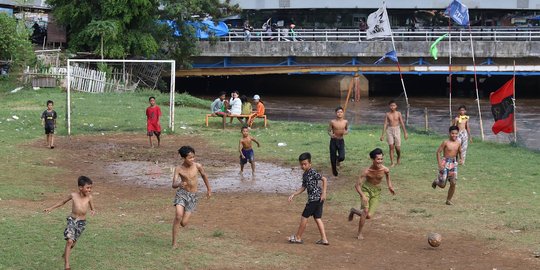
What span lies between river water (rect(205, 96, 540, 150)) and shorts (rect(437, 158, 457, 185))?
13.3 meters

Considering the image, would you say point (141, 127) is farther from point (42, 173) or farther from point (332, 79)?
point (332, 79)

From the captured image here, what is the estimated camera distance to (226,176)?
19031 millimetres

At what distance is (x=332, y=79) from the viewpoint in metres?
47.3

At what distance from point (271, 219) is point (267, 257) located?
2660 mm

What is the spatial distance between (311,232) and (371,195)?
1064 millimetres

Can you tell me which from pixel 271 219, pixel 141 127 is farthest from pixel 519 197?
pixel 141 127

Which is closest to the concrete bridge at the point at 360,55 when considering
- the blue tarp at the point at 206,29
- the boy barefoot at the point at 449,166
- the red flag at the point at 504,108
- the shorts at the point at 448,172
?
the blue tarp at the point at 206,29

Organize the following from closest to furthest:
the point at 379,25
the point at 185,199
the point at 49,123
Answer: the point at 185,199
the point at 49,123
the point at 379,25

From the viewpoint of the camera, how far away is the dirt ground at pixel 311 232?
11.9 metres

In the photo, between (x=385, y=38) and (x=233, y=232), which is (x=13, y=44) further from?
(x=233, y=232)

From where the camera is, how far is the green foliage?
128ft

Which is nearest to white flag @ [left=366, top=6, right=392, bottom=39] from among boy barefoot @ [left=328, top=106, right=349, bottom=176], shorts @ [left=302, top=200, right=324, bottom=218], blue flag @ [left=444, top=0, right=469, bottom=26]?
blue flag @ [left=444, top=0, right=469, bottom=26]

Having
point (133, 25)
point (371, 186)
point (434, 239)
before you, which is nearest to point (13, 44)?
point (133, 25)

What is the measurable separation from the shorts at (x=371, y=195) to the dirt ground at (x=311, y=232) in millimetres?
449
